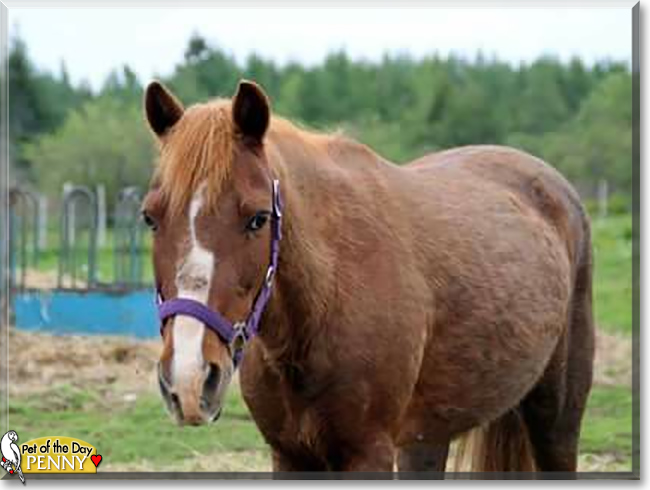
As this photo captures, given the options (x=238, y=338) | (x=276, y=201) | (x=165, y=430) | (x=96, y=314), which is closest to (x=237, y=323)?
(x=238, y=338)

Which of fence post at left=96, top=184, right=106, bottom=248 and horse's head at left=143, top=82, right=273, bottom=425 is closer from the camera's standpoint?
horse's head at left=143, top=82, right=273, bottom=425

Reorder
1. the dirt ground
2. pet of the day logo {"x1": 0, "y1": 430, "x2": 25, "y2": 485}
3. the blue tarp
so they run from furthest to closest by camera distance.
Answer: the blue tarp, the dirt ground, pet of the day logo {"x1": 0, "y1": 430, "x2": 25, "y2": 485}

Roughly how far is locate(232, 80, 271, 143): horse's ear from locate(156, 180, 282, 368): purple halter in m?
0.16

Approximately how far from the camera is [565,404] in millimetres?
4922

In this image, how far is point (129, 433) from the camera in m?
6.99

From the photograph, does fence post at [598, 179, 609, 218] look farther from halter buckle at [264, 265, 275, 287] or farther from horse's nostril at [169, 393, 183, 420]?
horse's nostril at [169, 393, 183, 420]

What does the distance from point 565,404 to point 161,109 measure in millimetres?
2687

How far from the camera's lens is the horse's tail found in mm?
4852

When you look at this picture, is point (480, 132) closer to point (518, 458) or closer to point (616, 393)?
point (616, 393)

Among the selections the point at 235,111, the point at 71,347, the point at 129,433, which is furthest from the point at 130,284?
the point at 235,111

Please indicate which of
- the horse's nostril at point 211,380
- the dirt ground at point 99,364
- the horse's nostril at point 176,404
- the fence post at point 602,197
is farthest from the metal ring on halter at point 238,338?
the fence post at point 602,197

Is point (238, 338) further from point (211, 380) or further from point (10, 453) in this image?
point (10, 453)

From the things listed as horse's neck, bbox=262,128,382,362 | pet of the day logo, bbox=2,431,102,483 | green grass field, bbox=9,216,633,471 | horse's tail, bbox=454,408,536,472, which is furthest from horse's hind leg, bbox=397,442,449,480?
green grass field, bbox=9,216,633,471

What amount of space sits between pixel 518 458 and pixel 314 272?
208 centimetres
